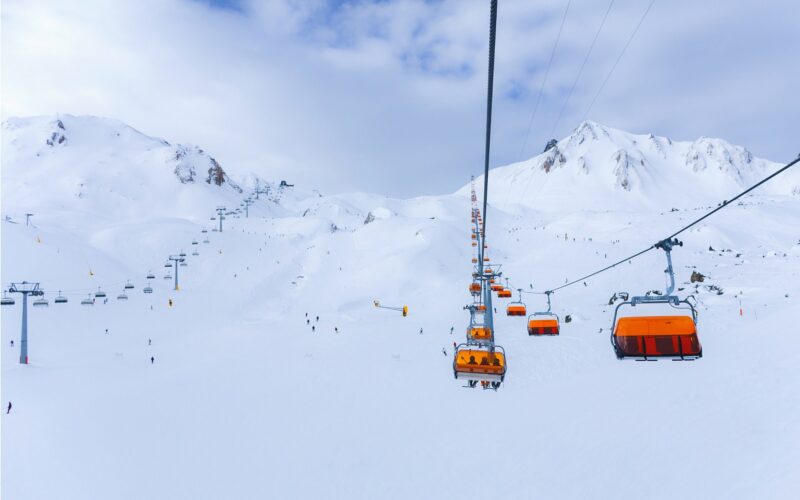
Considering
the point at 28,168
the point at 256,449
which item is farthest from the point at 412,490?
the point at 28,168

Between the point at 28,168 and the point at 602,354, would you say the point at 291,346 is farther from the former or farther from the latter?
the point at 28,168

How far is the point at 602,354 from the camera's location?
39.9 meters

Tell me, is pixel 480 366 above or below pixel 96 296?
below

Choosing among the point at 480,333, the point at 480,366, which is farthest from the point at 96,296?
the point at 480,366

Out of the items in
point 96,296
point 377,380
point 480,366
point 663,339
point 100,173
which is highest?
point 100,173

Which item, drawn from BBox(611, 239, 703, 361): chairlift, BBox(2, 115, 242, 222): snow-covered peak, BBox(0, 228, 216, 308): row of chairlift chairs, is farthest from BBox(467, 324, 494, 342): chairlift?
BBox(2, 115, 242, 222): snow-covered peak

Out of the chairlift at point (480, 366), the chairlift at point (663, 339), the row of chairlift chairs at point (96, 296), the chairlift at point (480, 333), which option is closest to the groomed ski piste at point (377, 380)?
the row of chairlift chairs at point (96, 296)

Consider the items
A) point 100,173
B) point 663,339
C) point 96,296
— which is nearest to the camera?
point 663,339

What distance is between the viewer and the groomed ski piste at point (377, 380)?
79.9 feet

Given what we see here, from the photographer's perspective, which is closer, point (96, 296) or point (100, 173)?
point (96, 296)

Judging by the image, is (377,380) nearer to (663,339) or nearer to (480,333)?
(480,333)

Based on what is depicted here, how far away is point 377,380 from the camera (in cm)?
3606

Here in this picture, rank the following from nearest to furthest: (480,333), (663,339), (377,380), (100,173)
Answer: (663,339), (480,333), (377,380), (100,173)

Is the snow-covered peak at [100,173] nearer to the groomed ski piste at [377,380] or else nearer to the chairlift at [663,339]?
the groomed ski piste at [377,380]
